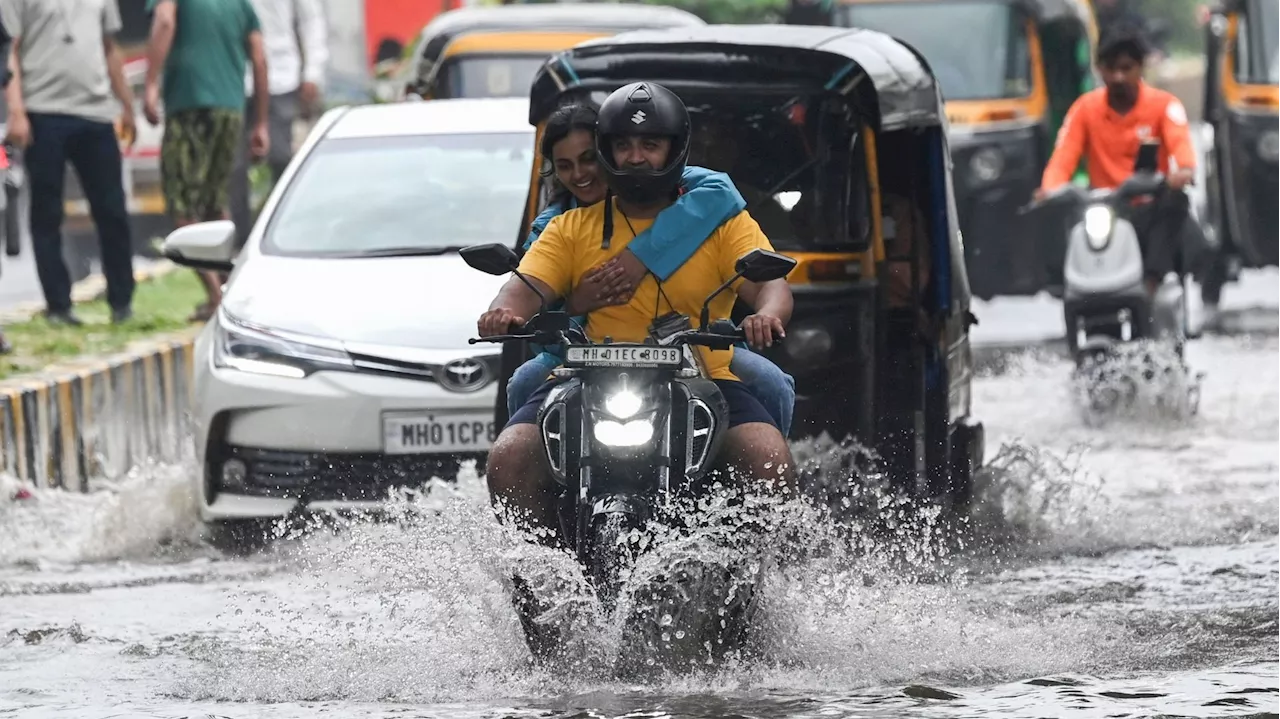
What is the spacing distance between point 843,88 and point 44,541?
10.5ft

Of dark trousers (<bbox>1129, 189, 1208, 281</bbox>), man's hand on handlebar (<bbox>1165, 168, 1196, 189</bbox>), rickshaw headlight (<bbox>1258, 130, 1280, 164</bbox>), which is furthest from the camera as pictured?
rickshaw headlight (<bbox>1258, 130, 1280, 164</bbox>)

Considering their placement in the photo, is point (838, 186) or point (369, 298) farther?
point (369, 298)

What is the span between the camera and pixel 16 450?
9938mm

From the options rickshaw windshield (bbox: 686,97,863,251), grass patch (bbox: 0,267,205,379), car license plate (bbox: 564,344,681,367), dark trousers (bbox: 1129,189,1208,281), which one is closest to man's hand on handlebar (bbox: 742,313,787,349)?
car license plate (bbox: 564,344,681,367)

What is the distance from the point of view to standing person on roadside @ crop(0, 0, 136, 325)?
41.4 ft

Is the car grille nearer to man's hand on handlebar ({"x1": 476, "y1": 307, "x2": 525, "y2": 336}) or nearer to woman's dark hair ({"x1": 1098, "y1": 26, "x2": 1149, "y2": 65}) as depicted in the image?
man's hand on handlebar ({"x1": 476, "y1": 307, "x2": 525, "y2": 336})

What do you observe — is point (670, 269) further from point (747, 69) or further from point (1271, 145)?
point (1271, 145)

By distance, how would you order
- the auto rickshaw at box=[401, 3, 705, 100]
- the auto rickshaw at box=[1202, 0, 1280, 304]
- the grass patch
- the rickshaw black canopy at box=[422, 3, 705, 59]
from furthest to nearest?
the auto rickshaw at box=[1202, 0, 1280, 304] → the rickshaw black canopy at box=[422, 3, 705, 59] → the auto rickshaw at box=[401, 3, 705, 100] → the grass patch

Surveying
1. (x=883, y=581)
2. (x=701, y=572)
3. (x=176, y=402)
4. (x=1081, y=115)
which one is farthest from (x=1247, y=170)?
(x=701, y=572)

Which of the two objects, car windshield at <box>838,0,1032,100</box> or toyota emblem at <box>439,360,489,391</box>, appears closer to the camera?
toyota emblem at <box>439,360,489,391</box>

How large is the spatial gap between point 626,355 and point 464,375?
2.79m

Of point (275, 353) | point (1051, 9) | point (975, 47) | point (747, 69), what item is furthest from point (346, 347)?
point (1051, 9)

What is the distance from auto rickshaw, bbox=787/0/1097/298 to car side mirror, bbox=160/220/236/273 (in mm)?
7672

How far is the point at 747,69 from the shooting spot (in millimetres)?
8289
